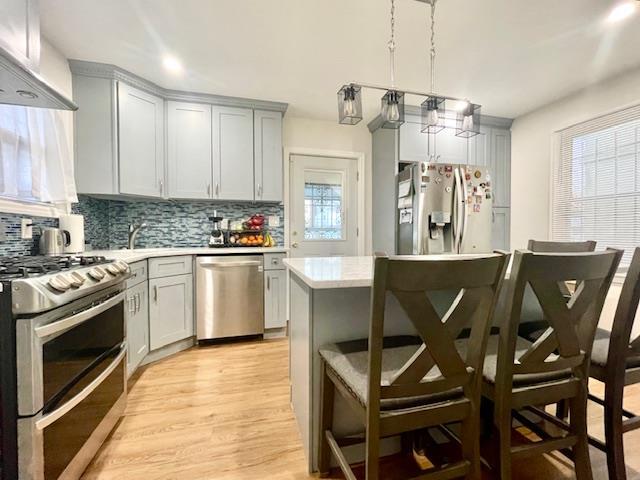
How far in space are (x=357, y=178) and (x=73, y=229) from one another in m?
2.90

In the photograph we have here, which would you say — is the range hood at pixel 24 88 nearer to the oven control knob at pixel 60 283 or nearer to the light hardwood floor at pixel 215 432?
the oven control knob at pixel 60 283

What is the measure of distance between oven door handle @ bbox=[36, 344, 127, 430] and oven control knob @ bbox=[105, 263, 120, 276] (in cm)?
45

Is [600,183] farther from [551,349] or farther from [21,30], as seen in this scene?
[21,30]

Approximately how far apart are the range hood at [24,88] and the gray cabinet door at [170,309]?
1.40 m

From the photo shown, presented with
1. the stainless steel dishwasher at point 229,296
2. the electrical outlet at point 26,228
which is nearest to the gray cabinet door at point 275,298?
the stainless steel dishwasher at point 229,296

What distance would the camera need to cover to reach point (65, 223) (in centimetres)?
210

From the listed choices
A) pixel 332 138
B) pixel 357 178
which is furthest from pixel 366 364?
pixel 332 138

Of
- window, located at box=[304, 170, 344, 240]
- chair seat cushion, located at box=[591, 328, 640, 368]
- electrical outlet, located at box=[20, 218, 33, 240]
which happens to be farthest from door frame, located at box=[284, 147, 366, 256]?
chair seat cushion, located at box=[591, 328, 640, 368]

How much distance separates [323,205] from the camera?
374cm

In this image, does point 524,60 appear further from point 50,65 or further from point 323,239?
point 50,65

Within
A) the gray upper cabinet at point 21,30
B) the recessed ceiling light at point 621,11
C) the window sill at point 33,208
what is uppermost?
the recessed ceiling light at point 621,11

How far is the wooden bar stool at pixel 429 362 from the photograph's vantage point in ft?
2.63

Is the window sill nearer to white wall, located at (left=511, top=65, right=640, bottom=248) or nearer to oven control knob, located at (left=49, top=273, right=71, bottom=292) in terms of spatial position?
oven control knob, located at (left=49, top=273, right=71, bottom=292)

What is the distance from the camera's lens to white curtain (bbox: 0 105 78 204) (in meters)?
1.64
